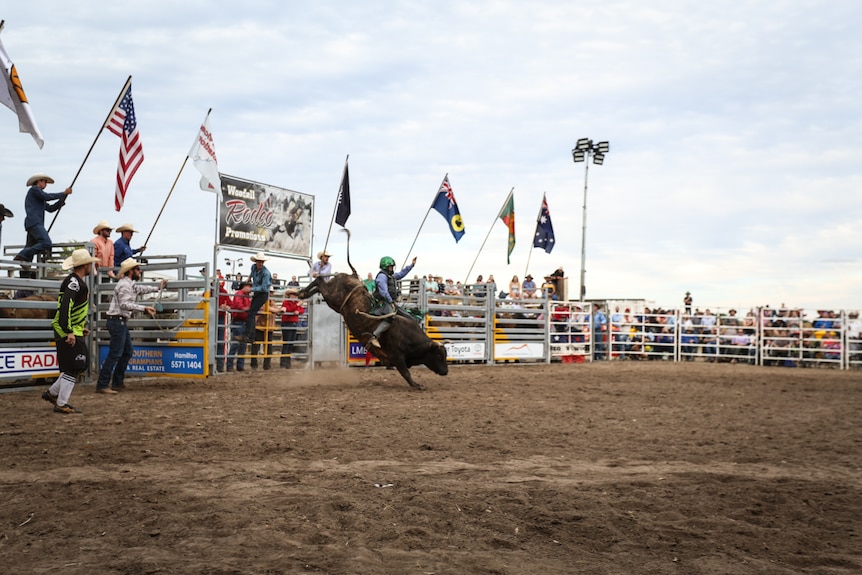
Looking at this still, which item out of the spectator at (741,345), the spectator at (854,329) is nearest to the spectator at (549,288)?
the spectator at (741,345)

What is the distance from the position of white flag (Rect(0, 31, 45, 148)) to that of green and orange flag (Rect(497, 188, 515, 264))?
1530 cm

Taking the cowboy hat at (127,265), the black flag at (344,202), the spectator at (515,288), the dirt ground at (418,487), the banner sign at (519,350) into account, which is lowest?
the dirt ground at (418,487)

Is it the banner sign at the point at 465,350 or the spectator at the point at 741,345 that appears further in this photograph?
the spectator at the point at 741,345

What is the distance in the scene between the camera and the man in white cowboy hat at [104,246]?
479 inches

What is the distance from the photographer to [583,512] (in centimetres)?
505

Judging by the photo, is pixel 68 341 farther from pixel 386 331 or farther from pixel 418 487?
pixel 386 331

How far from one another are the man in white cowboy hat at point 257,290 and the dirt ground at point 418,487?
4.08 metres

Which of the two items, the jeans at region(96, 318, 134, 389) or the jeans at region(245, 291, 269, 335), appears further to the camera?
the jeans at region(245, 291, 269, 335)

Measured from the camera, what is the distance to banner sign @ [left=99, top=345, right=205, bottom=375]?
39.9 ft

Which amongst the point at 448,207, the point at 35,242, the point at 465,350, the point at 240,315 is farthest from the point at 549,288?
the point at 35,242

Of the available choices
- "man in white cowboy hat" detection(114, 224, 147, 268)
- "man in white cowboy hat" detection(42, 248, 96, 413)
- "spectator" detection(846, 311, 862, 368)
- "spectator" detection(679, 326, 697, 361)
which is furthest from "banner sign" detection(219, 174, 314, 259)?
"spectator" detection(846, 311, 862, 368)

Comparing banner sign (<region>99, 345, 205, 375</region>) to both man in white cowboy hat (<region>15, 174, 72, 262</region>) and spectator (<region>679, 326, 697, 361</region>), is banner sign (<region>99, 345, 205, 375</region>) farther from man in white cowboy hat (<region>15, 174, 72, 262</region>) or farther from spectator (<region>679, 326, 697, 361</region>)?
spectator (<region>679, 326, 697, 361</region>)

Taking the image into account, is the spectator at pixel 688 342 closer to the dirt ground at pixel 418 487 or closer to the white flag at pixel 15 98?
the dirt ground at pixel 418 487

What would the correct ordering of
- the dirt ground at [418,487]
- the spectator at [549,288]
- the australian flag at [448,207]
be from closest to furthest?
the dirt ground at [418,487]
the australian flag at [448,207]
the spectator at [549,288]
